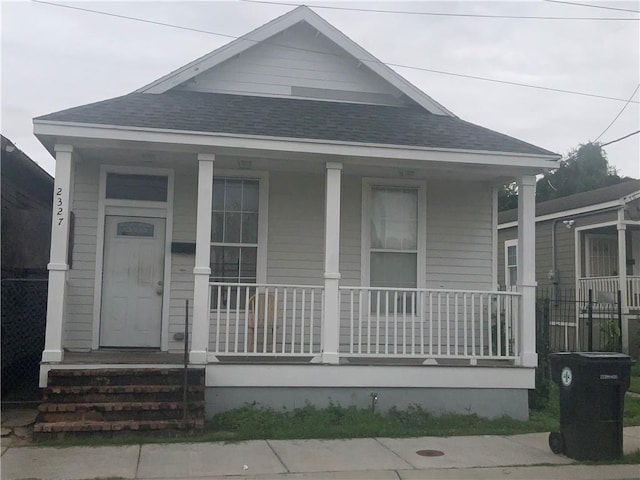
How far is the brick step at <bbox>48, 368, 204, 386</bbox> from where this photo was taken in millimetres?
7562

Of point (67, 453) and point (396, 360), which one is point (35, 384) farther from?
point (396, 360)

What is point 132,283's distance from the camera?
964 centimetres

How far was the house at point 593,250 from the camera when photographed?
1576 cm

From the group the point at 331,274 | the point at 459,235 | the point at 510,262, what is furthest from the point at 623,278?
the point at 331,274

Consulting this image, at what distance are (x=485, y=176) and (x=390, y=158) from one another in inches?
82.4

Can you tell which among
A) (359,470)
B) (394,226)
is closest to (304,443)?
(359,470)

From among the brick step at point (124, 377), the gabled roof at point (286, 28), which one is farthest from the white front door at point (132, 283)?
the gabled roof at point (286, 28)

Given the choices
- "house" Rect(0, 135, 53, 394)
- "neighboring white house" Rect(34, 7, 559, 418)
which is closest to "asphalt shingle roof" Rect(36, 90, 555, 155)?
"neighboring white house" Rect(34, 7, 559, 418)

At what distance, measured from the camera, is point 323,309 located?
861 cm

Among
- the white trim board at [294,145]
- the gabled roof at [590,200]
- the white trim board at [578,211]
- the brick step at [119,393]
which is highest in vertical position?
the gabled roof at [590,200]

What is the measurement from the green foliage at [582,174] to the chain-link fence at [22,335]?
30.6 meters

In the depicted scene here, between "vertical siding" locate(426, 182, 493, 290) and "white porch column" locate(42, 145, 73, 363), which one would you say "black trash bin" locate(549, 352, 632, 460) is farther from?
"white porch column" locate(42, 145, 73, 363)

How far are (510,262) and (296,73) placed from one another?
1144 centimetres

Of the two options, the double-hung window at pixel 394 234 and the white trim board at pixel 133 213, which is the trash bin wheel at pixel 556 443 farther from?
the white trim board at pixel 133 213
